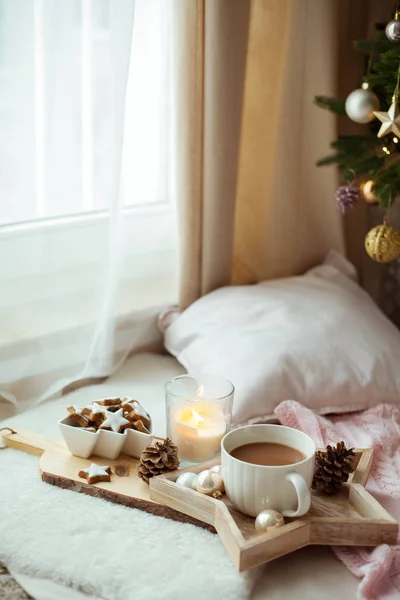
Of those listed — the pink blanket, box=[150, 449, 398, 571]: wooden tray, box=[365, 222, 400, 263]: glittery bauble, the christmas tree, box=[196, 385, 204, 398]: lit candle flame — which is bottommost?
the pink blanket

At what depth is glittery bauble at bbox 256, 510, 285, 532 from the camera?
2.83ft

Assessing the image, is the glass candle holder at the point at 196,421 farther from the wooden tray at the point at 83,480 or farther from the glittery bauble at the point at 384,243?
the glittery bauble at the point at 384,243

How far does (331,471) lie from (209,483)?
0.15m

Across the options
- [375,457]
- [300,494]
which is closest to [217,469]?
→ [300,494]

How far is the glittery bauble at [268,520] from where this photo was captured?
86 cm

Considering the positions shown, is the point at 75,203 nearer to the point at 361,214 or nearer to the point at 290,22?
the point at 290,22

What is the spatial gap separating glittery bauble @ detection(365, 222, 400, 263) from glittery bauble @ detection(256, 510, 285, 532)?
2.13ft

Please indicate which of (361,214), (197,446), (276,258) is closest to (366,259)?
(361,214)

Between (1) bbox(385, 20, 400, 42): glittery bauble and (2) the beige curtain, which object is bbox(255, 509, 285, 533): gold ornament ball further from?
(1) bbox(385, 20, 400, 42): glittery bauble

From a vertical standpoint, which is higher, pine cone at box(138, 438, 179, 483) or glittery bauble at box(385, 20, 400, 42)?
glittery bauble at box(385, 20, 400, 42)

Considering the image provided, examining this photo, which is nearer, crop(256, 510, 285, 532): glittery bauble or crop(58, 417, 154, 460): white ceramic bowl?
crop(256, 510, 285, 532): glittery bauble

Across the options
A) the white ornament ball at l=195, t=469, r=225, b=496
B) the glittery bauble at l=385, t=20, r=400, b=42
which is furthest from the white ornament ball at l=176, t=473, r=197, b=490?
the glittery bauble at l=385, t=20, r=400, b=42

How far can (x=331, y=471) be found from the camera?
0.95 m

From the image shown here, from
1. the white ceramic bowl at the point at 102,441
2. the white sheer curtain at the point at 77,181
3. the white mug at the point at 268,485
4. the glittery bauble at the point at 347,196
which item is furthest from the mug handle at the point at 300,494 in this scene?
the glittery bauble at the point at 347,196
